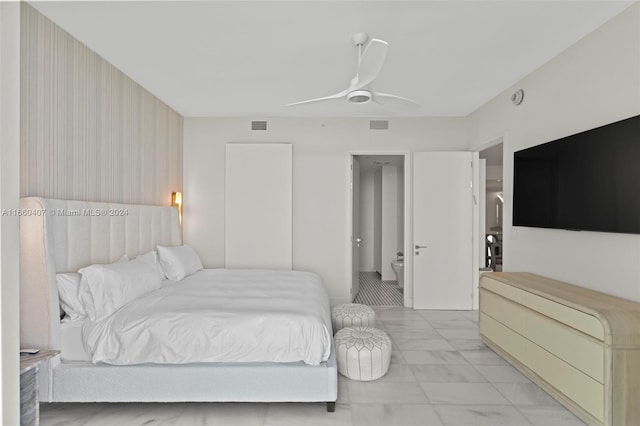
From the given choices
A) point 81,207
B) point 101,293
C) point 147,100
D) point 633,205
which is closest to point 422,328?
point 633,205

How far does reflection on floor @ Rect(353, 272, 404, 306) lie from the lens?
532 cm

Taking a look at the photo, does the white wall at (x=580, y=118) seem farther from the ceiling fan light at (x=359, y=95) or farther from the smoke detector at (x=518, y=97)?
the ceiling fan light at (x=359, y=95)

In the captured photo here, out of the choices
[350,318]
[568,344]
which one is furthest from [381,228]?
[568,344]

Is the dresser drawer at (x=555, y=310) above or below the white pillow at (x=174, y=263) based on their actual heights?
below

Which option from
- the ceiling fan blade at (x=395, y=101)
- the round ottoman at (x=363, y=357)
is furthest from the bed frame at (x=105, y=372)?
the ceiling fan blade at (x=395, y=101)

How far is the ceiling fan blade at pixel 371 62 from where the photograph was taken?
214 centimetres

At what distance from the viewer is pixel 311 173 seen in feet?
→ 16.4

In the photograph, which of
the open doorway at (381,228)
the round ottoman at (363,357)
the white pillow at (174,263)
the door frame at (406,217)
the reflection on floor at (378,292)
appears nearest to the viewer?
the round ottoman at (363,357)

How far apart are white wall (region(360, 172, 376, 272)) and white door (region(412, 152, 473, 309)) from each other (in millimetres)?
3527

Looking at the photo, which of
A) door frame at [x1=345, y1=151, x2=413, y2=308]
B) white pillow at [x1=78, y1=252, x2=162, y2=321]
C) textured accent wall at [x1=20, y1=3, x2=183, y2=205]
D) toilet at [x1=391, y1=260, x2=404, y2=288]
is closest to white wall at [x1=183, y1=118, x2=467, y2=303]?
door frame at [x1=345, y1=151, x2=413, y2=308]

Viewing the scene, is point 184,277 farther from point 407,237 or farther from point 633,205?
point 633,205

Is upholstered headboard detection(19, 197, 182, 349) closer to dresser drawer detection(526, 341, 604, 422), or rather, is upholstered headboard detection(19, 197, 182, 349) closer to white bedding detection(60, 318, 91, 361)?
white bedding detection(60, 318, 91, 361)

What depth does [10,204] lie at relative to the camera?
154 cm

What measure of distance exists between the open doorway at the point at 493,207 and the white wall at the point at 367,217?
8.37 feet
